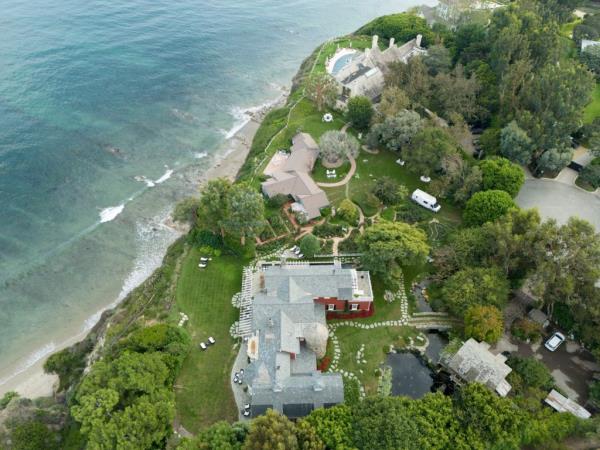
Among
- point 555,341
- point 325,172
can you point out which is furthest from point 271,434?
point 325,172

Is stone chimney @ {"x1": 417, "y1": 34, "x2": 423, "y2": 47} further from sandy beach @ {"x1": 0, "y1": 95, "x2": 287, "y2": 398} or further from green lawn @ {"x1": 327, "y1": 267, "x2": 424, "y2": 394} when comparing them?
green lawn @ {"x1": 327, "y1": 267, "x2": 424, "y2": 394}

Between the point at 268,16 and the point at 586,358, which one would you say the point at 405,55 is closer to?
the point at 268,16

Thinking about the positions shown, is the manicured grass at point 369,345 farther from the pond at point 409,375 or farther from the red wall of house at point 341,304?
the red wall of house at point 341,304

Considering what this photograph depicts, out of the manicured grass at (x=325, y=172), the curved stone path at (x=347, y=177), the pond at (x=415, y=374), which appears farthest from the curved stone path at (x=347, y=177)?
the pond at (x=415, y=374)

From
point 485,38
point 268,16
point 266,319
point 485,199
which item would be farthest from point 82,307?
point 268,16

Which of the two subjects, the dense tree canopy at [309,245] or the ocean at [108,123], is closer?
the dense tree canopy at [309,245]

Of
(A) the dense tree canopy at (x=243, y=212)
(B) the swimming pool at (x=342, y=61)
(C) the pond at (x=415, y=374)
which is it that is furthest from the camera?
(B) the swimming pool at (x=342, y=61)
